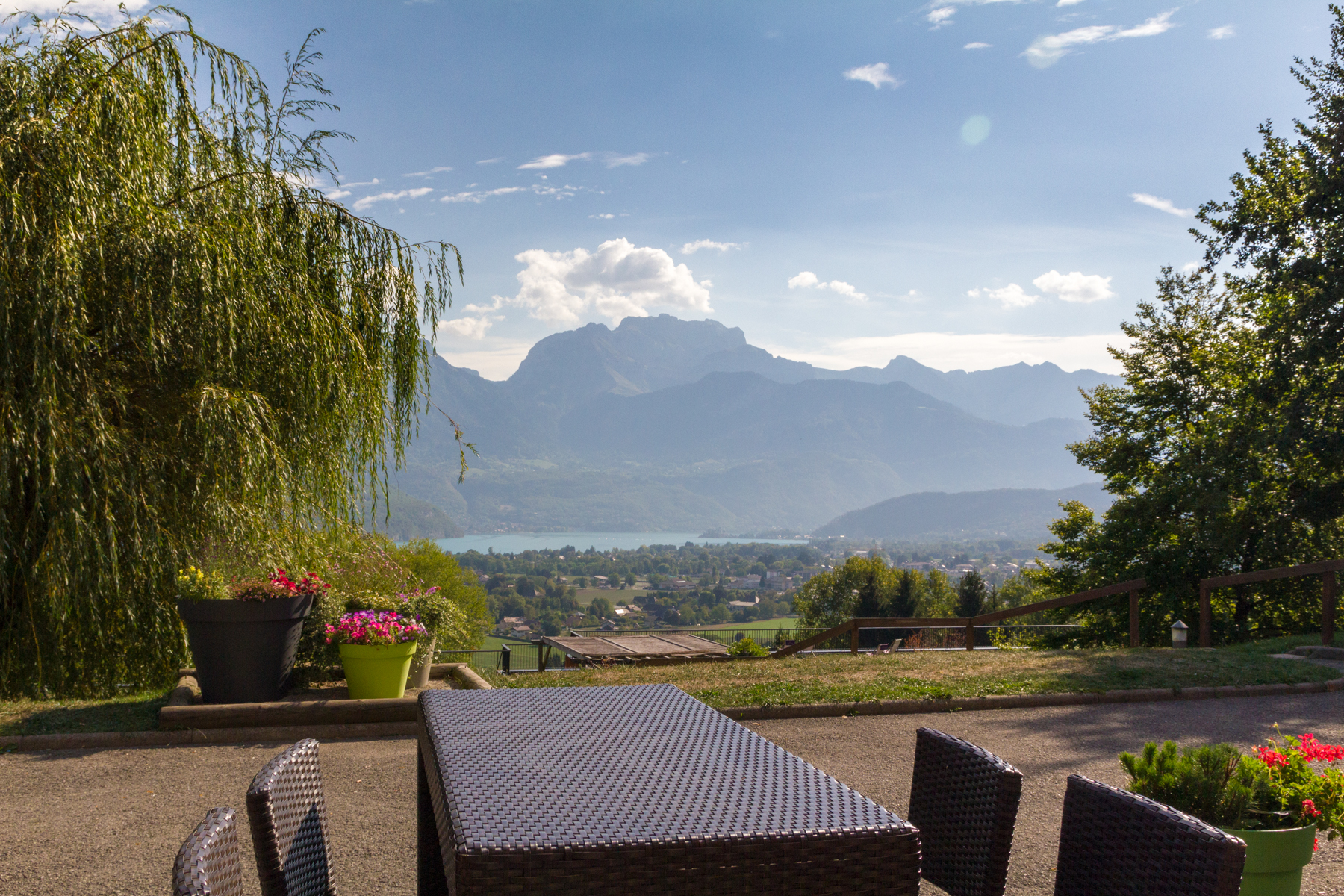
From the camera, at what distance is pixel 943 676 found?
779 centimetres

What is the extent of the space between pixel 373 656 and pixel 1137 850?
206 inches

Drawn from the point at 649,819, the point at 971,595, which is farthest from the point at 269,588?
the point at 971,595

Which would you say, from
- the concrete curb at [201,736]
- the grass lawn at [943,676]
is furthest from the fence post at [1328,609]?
the concrete curb at [201,736]

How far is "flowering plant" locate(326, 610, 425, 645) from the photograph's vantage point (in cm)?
614

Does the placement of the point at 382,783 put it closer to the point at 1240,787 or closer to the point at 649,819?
the point at 649,819

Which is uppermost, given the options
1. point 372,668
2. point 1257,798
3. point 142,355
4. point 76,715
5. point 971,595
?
point 142,355

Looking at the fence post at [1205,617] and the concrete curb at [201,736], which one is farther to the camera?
the fence post at [1205,617]

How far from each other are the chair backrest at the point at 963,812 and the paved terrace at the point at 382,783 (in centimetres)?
118

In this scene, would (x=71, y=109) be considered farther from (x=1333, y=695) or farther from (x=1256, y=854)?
(x=1333, y=695)

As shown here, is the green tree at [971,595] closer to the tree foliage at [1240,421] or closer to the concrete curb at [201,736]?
the tree foliage at [1240,421]

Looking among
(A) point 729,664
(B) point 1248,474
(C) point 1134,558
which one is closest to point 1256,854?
(A) point 729,664

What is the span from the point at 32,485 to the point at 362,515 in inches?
98.0

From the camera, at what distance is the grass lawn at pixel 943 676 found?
22.8 feet

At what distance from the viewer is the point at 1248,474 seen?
55.4ft
